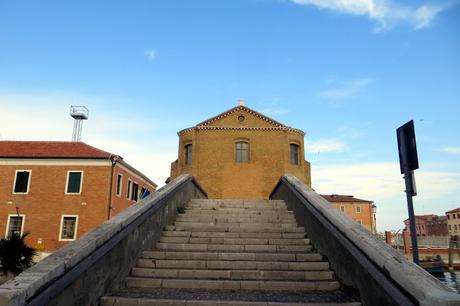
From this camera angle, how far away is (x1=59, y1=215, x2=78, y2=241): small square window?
2445 cm

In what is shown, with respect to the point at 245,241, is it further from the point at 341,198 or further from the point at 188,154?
the point at 341,198

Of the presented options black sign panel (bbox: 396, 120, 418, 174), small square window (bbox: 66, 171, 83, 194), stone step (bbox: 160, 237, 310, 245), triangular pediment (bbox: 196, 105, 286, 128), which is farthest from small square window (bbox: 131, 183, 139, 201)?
black sign panel (bbox: 396, 120, 418, 174)

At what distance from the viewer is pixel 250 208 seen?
30.3ft

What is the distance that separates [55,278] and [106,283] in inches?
44.1

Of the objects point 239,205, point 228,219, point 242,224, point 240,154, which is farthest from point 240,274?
point 240,154

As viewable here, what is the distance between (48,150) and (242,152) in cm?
1590

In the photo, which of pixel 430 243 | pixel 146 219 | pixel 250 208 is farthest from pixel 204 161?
pixel 430 243

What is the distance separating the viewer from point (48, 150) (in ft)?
89.9

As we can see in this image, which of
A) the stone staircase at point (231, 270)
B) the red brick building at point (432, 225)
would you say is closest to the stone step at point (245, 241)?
the stone staircase at point (231, 270)

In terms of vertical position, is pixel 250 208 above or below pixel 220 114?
below

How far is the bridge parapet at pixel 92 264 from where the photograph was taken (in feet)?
9.97

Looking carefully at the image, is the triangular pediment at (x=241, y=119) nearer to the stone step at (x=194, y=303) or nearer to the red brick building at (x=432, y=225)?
the stone step at (x=194, y=303)

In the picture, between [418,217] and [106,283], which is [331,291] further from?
[418,217]

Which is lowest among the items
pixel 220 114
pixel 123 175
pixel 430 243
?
pixel 430 243
